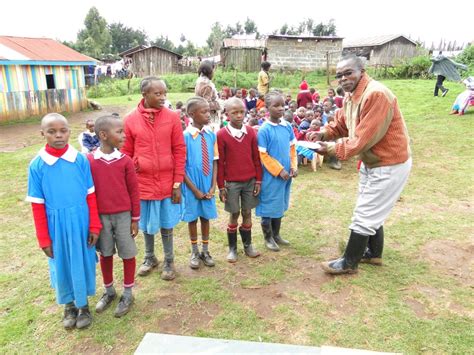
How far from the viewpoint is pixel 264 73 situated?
9984 mm

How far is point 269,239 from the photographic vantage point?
3.99 metres

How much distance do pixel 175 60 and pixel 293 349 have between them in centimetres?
2962

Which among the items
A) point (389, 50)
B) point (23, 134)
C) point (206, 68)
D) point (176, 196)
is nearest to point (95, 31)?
point (389, 50)

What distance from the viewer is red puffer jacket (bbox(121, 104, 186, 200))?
3.04 meters

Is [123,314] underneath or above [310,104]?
underneath

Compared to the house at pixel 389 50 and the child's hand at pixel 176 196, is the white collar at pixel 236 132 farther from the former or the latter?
Answer: the house at pixel 389 50

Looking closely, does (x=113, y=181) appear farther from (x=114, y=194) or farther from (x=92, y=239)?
(x=92, y=239)

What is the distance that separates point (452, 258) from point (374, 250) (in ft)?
2.75

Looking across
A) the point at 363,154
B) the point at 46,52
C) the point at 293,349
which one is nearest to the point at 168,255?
the point at 293,349

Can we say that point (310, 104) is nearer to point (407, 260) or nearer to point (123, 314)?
point (407, 260)

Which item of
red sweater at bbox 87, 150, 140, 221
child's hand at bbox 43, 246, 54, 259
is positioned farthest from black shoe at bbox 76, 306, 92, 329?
red sweater at bbox 87, 150, 140, 221

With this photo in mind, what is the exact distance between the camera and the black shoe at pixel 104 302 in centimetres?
293

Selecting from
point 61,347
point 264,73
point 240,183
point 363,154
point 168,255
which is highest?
point 264,73

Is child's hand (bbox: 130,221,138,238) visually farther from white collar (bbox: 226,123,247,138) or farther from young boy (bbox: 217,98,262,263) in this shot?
white collar (bbox: 226,123,247,138)
